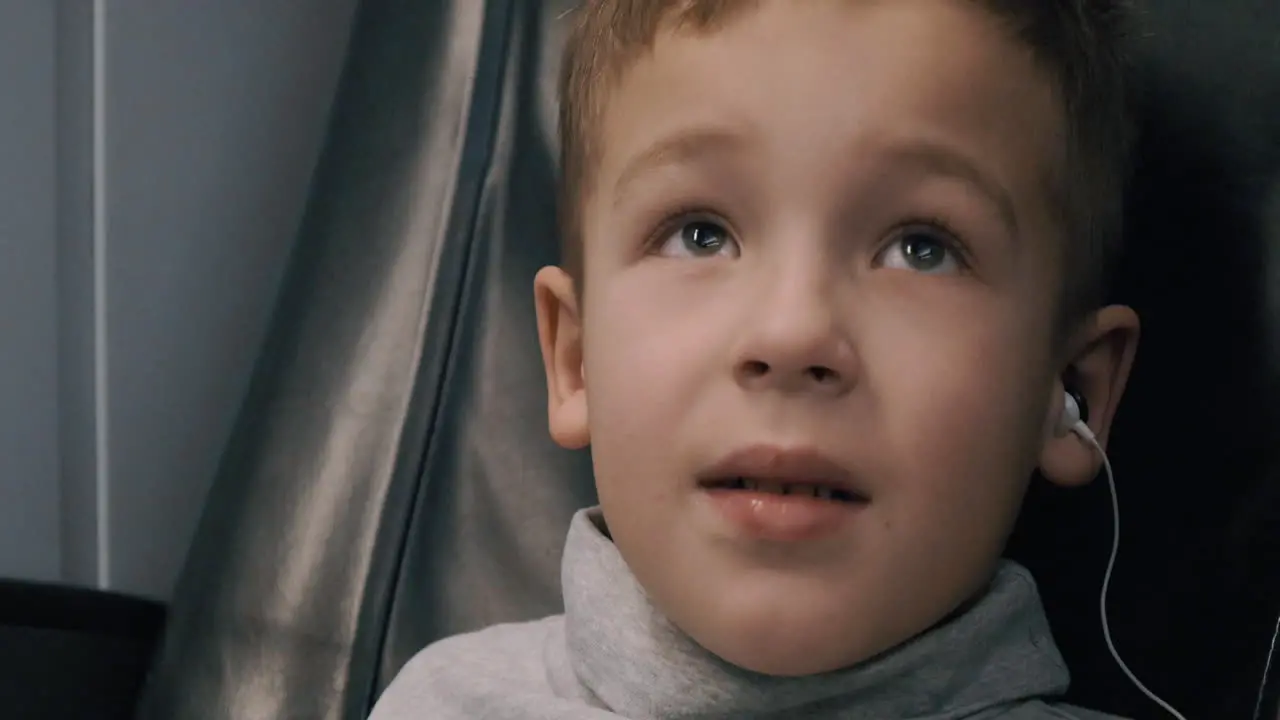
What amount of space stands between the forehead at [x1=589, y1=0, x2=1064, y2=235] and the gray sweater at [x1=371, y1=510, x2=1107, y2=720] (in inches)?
9.2

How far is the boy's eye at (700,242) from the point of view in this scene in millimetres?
716

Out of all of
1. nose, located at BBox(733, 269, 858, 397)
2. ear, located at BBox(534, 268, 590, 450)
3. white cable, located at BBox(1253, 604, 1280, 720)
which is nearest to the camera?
nose, located at BBox(733, 269, 858, 397)

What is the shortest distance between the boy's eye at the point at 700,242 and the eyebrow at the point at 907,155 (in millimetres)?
37

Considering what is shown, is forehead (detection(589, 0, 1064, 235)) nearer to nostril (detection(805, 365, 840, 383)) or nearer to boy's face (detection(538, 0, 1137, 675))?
boy's face (detection(538, 0, 1137, 675))

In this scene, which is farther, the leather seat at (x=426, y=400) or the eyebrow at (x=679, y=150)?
the leather seat at (x=426, y=400)

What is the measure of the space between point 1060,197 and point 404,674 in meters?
0.50

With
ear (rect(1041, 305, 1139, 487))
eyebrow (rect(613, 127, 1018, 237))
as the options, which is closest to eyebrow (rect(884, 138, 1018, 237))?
eyebrow (rect(613, 127, 1018, 237))

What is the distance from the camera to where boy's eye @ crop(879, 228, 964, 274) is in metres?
0.69

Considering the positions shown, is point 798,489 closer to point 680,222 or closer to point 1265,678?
point 680,222

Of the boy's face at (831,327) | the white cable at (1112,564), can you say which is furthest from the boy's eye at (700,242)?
the white cable at (1112,564)

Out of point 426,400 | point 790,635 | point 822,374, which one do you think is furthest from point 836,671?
point 426,400

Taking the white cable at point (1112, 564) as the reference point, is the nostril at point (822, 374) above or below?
above

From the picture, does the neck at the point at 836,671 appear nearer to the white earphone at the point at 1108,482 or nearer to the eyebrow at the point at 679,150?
the white earphone at the point at 1108,482

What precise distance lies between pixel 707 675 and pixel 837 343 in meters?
0.20
